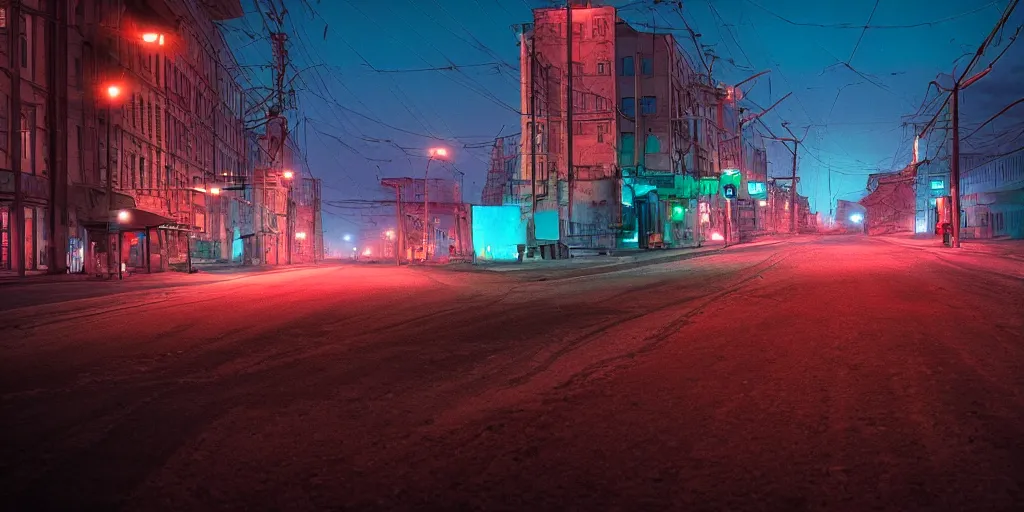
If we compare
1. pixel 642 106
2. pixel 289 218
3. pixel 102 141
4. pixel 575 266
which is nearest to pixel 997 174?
pixel 642 106

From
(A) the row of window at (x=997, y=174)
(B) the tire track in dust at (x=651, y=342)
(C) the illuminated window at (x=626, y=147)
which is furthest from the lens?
(C) the illuminated window at (x=626, y=147)

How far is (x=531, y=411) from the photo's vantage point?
15.1 ft

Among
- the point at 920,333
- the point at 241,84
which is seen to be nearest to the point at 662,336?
the point at 920,333

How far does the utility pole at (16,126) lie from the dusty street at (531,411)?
1697 cm

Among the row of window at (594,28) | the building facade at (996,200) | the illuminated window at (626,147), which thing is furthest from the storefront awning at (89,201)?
the building facade at (996,200)

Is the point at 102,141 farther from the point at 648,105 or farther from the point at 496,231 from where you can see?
the point at 648,105

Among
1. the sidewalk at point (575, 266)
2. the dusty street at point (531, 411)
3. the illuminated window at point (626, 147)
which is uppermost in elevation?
Answer: the illuminated window at point (626, 147)

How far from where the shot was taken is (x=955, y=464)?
3496 mm

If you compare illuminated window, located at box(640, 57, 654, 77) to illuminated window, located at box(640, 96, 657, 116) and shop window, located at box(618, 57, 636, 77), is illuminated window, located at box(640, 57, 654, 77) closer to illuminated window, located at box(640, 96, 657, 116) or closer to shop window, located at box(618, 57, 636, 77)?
shop window, located at box(618, 57, 636, 77)

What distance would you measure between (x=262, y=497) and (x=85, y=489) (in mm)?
990

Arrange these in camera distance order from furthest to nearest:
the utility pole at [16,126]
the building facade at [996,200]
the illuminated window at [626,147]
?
the illuminated window at [626,147], the building facade at [996,200], the utility pole at [16,126]

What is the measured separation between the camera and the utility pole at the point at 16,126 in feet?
73.5

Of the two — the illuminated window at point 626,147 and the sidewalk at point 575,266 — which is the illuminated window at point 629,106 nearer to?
the illuminated window at point 626,147

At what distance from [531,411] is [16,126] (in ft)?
86.2
